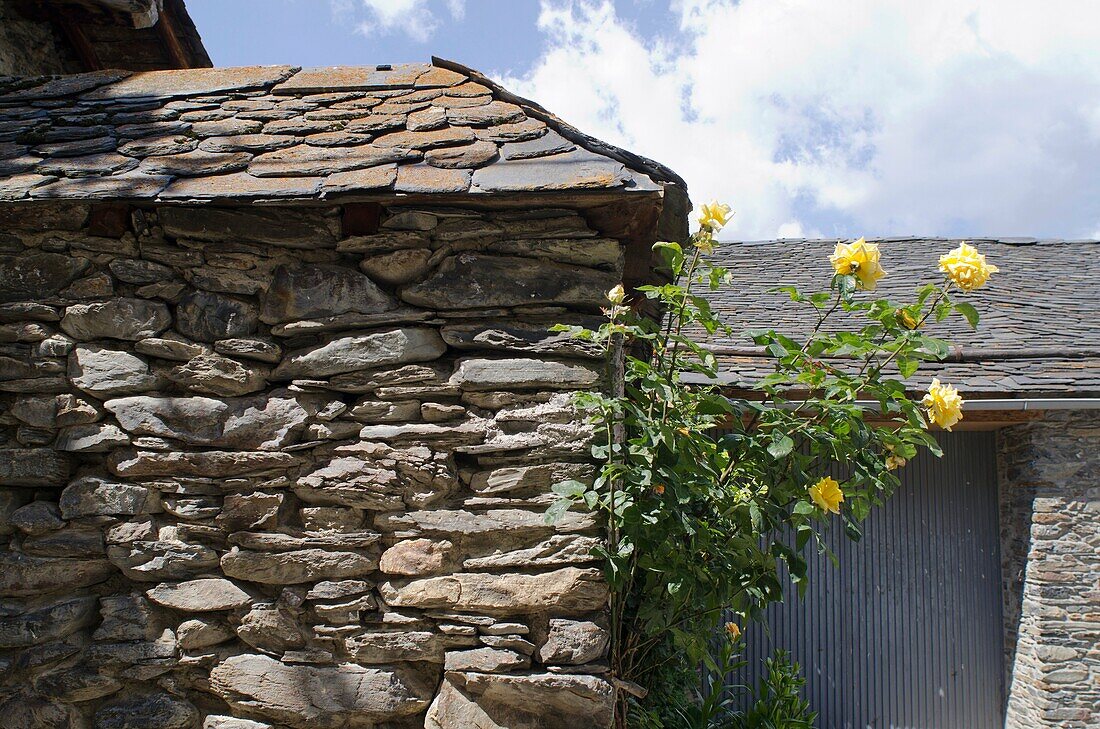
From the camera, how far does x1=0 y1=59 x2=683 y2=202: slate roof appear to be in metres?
2.43

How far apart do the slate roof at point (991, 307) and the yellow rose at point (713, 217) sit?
162cm

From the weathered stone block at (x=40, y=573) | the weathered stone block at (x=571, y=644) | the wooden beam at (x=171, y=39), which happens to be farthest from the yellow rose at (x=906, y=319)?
the wooden beam at (x=171, y=39)

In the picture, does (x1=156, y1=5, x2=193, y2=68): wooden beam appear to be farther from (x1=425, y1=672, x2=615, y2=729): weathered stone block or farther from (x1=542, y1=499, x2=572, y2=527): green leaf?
(x1=425, y1=672, x2=615, y2=729): weathered stone block

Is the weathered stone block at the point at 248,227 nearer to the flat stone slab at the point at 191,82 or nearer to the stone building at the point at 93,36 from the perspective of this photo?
the flat stone slab at the point at 191,82

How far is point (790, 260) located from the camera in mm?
8211

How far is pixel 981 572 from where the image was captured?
566 centimetres

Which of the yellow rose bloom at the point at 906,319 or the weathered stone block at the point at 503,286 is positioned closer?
the yellow rose bloom at the point at 906,319

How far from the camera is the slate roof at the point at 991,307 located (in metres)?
Result: 5.35

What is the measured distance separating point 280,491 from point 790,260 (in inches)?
273

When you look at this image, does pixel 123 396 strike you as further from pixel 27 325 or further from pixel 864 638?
pixel 864 638

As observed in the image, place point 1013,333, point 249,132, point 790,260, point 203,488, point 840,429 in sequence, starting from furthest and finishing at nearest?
point 790,260
point 1013,333
point 249,132
point 203,488
point 840,429

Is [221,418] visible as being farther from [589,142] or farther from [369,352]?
[589,142]

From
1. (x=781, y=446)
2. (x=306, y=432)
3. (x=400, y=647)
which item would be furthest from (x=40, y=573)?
(x=781, y=446)

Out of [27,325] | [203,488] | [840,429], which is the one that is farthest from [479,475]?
[27,325]
